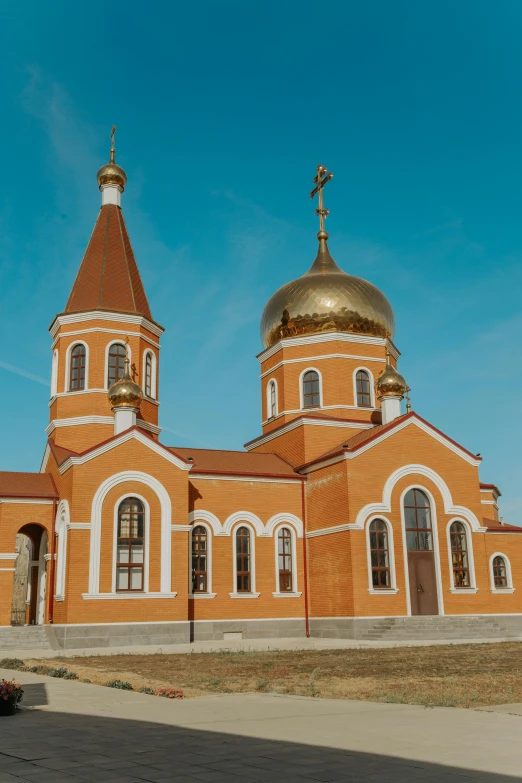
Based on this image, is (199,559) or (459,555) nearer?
(199,559)

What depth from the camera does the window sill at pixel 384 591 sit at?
69.3ft

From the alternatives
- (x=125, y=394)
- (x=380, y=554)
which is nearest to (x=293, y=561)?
(x=380, y=554)

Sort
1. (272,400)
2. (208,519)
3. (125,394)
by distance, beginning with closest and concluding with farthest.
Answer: (125,394) < (208,519) < (272,400)

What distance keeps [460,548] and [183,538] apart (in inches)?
338

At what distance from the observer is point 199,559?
73.0 ft

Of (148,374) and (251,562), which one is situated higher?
(148,374)

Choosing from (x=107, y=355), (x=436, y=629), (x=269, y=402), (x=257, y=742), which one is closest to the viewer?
(x=257, y=742)

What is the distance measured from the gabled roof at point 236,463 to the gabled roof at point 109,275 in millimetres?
4775

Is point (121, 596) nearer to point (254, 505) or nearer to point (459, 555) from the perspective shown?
point (254, 505)

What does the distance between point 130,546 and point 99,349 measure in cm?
662

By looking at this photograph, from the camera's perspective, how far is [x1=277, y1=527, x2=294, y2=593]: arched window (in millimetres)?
23047

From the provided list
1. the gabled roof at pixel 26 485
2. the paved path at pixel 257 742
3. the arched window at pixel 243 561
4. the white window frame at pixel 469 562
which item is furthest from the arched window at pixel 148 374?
the paved path at pixel 257 742

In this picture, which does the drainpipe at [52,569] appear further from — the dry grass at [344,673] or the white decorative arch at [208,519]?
the dry grass at [344,673]

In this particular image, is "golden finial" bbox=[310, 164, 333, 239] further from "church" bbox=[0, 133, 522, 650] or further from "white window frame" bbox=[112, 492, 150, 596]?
"white window frame" bbox=[112, 492, 150, 596]
